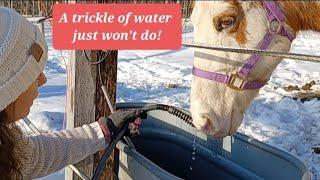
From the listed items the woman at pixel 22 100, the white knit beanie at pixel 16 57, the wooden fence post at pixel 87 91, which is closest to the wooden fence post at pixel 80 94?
the wooden fence post at pixel 87 91

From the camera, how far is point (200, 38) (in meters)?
2.00

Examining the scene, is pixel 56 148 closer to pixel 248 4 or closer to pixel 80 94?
pixel 80 94

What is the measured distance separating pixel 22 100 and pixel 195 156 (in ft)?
4.35

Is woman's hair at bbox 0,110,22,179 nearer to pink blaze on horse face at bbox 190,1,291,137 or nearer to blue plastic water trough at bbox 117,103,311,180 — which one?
blue plastic water trough at bbox 117,103,311,180

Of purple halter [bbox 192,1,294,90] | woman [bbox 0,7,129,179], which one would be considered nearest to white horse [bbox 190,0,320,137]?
purple halter [bbox 192,1,294,90]

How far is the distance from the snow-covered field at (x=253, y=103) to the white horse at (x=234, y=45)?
0.33 m

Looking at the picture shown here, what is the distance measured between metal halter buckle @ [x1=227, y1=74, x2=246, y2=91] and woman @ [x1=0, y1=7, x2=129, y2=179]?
0.72 m

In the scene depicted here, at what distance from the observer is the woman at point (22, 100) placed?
1224 millimetres

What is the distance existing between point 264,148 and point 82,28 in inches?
35.3

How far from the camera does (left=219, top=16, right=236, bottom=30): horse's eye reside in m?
1.93

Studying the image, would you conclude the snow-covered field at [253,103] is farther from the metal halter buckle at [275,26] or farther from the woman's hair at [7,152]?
the woman's hair at [7,152]

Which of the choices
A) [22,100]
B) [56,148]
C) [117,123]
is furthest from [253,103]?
[22,100]

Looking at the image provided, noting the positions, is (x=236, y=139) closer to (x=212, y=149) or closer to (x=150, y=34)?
(x=212, y=149)

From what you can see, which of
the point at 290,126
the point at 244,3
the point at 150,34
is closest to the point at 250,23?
the point at 244,3
